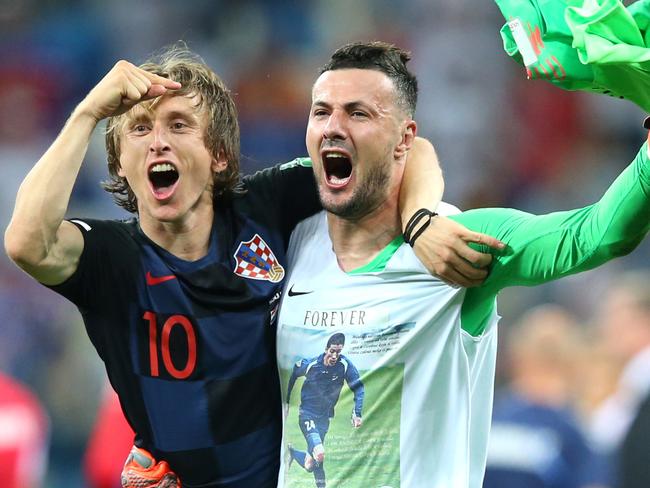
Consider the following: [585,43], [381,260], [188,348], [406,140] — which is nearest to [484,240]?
[381,260]

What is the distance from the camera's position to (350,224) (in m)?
3.89

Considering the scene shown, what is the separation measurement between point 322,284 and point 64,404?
557 cm

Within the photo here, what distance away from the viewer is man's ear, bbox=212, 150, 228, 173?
13.0 ft

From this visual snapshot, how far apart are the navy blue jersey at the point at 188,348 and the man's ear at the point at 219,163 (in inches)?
10.8

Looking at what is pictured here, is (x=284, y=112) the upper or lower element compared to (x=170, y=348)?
upper

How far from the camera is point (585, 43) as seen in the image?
304cm

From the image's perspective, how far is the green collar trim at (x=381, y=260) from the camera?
12.4 feet

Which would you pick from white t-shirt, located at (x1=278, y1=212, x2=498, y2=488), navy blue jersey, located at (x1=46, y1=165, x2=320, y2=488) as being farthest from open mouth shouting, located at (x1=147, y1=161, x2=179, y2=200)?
white t-shirt, located at (x1=278, y1=212, x2=498, y2=488)

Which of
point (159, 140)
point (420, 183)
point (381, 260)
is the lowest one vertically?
point (381, 260)

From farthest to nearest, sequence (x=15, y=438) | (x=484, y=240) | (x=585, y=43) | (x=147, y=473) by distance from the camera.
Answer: (x=15, y=438) → (x=147, y=473) → (x=484, y=240) → (x=585, y=43)

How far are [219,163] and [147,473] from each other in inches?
38.6

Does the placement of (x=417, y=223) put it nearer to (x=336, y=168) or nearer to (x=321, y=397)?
(x=336, y=168)

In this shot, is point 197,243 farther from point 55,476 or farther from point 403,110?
point 55,476

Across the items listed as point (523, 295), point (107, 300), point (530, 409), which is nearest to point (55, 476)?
point (523, 295)
